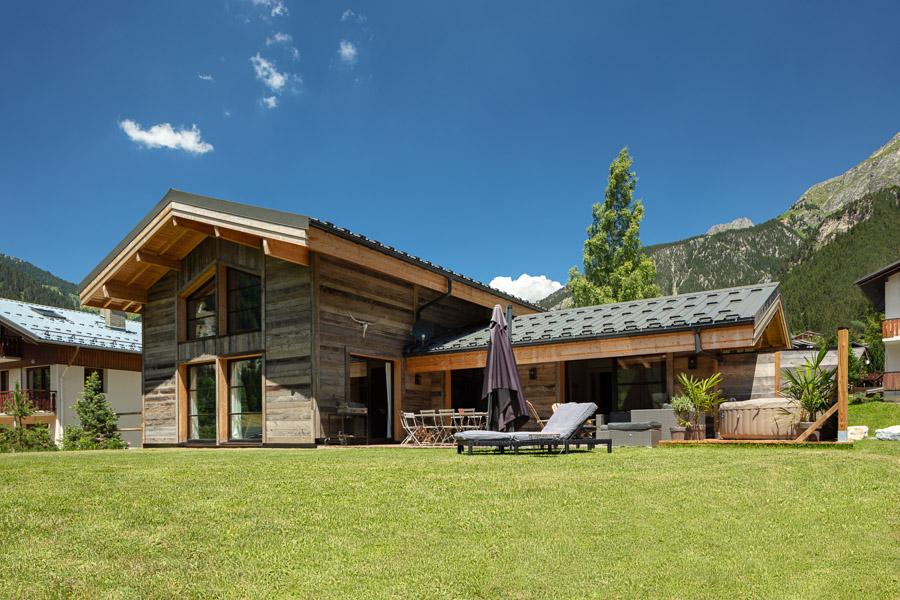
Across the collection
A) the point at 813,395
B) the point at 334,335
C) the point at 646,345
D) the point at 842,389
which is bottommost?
the point at 813,395

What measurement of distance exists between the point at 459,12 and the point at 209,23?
7.05 meters

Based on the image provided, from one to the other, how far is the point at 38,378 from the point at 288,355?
17.8m

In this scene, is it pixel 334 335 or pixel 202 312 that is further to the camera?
pixel 202 312

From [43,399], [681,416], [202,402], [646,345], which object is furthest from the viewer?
[43,399]

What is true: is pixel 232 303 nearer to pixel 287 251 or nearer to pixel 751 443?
pixel 287 251

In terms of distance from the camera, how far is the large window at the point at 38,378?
1005 inches

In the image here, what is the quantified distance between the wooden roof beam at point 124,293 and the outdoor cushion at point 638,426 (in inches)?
454

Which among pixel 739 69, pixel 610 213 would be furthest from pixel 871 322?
pixel 610 213

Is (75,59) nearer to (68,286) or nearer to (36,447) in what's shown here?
(36,447)

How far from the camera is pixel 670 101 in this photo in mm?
30766

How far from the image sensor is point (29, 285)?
3912 inches

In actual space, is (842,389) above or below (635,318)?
below

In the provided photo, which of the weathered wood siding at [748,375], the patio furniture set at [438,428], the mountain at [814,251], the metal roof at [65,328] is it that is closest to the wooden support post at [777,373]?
the weathered wood siding at [748,375]

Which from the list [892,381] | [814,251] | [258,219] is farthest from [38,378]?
[814,251]
